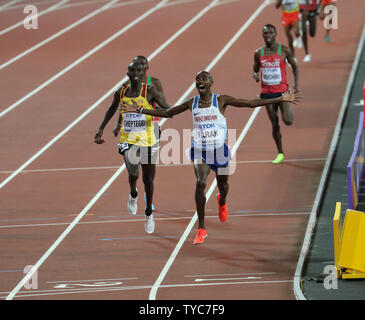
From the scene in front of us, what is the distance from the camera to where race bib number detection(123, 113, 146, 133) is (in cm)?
1298

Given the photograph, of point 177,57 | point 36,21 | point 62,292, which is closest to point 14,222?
point 62,292

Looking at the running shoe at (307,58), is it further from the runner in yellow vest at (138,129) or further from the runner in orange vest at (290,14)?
the runner in yellow vest at (138,129)

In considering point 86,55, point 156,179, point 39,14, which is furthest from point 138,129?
point 39,14

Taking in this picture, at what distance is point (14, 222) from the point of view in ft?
47.0

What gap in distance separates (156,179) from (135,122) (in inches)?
132

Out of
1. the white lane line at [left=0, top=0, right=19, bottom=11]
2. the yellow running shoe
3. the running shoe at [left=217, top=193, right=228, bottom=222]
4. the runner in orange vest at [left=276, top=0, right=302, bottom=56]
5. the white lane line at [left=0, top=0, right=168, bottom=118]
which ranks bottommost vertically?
the white lane line at [left=0, top=0, right=168, bottom=118]

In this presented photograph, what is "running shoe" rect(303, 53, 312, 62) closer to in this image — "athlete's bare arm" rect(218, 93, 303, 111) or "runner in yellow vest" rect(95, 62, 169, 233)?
"runner in yellow vest" rect(95, 62, 169, 233)

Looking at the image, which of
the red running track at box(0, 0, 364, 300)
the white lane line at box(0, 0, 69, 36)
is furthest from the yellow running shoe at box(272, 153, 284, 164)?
the white lane line at box(0, 0, 69, 36)

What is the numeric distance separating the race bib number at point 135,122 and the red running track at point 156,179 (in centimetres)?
137

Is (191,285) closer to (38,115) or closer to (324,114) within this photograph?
(324,114)

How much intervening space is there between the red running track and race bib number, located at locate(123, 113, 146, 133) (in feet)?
4.51

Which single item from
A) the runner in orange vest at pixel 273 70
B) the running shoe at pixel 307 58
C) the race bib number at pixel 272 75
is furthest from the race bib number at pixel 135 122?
the running shoe at pixel 307 58

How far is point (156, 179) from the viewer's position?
16234mm

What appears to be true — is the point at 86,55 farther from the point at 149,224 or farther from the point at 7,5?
the point at 149,224
